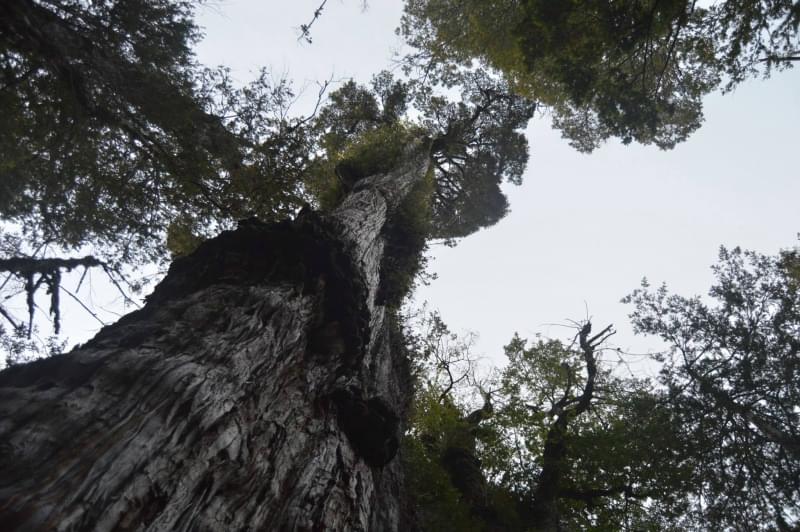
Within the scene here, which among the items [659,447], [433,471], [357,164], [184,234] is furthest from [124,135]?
[659,447]

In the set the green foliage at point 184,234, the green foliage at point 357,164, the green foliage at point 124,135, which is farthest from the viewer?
the green foliage at point 357,164

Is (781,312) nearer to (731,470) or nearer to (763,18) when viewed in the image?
(731,470)

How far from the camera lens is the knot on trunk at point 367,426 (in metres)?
4.18

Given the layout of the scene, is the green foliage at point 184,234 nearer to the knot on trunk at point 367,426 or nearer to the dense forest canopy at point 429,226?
the dense forest canopy at point 429,226

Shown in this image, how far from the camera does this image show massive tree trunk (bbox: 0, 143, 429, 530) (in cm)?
188

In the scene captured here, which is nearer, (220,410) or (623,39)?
(220,410)

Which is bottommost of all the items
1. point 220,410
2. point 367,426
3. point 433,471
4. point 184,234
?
point 220,410

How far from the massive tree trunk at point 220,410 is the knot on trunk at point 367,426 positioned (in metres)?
0.01

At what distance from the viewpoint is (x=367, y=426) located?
4184 millimetres

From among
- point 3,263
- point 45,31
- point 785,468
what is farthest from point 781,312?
point 3,263

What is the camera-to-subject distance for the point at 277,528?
2773mm

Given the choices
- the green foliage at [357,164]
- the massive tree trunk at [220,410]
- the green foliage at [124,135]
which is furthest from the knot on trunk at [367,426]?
the green foliage at [357,164]

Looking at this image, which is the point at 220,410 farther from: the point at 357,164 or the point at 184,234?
the point at 357,164

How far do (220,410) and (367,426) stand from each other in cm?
174
